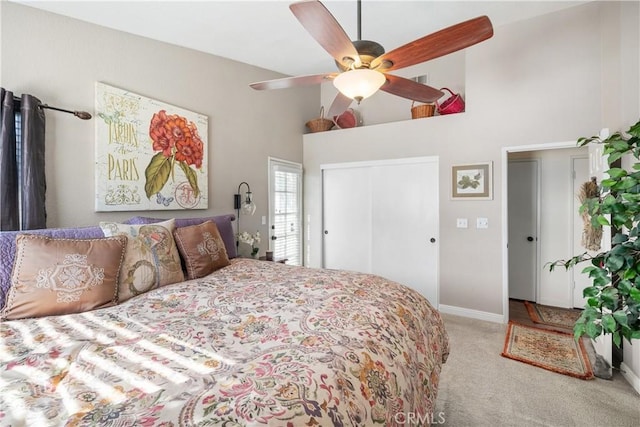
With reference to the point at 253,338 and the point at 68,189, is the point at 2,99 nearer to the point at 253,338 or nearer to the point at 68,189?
the point at 68,189

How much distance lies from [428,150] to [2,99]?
3.77 metres

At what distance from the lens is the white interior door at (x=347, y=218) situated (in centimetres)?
418

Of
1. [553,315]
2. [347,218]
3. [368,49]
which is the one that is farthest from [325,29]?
[553,315]

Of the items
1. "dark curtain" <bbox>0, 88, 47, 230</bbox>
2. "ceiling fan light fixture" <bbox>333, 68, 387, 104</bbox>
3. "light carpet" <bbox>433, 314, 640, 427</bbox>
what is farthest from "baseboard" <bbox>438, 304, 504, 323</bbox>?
"dark curtain" <bbox>0, 88, 47, 230</bbox>

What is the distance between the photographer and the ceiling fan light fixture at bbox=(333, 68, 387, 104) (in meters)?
1.69

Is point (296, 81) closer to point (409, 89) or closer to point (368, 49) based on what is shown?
point (368, 49)

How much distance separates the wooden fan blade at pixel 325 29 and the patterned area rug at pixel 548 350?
9.00 ft

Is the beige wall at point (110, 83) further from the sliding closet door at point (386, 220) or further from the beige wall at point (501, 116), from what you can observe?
the beige wall at point (501, 116)

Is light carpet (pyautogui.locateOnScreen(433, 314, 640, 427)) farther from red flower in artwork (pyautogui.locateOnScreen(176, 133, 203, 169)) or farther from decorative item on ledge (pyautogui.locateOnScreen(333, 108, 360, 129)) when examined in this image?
decorative item on ledge (pyautogui.locateOnScreen(333, 108, 360, 129))

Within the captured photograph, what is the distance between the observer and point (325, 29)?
1.47 metres

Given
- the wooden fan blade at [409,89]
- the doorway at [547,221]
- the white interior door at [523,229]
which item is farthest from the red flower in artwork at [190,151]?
the white interior door at [523,229]

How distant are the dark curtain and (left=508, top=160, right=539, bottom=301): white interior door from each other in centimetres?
499

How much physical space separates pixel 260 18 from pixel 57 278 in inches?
98.9

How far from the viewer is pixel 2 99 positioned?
1.76 m
